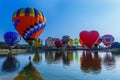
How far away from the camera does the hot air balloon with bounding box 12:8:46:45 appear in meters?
46.2

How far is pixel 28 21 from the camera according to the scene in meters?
46.5

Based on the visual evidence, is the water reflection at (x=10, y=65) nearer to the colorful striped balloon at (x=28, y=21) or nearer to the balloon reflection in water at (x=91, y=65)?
the balloon reflection in water at (x=91, y=65)

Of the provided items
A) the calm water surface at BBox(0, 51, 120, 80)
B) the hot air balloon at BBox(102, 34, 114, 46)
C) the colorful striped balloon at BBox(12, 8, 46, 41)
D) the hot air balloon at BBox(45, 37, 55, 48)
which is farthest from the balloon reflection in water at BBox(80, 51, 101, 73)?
the hot air balloon at BBox(45, 37, 55, 48)

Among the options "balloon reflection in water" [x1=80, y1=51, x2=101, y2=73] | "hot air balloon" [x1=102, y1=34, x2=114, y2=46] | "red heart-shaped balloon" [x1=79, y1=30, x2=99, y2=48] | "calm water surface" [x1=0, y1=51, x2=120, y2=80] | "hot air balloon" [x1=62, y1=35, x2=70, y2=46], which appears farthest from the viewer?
"hot air balloon" [x1=62, y1=35, x2=70, y2=46]

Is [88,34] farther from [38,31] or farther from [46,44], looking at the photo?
[46,44]

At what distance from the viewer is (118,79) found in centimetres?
2064

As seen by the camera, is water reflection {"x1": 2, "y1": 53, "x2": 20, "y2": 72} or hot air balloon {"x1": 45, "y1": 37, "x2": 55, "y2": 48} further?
hot air balloon {"x1": 45, "y1": 37, "x2": 55, "y2": 48}

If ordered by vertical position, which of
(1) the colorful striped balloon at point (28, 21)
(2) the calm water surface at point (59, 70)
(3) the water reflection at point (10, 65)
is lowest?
(2) the calm water surface at point (59, 70)

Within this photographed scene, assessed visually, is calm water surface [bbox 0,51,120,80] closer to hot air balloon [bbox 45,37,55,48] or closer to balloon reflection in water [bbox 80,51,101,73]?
balloon reflection in water [bbox 80,51,101,73]

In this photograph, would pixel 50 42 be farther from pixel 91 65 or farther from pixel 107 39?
pixel 91 65

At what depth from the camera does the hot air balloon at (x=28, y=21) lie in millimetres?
46250

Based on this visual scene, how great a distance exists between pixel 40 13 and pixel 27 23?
10.2 ft

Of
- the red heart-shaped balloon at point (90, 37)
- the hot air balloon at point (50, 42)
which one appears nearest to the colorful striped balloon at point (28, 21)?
the red heart-shaped balloon at point (90, 37)

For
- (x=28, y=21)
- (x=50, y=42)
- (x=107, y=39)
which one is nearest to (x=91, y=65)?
(x=28, y=21)
